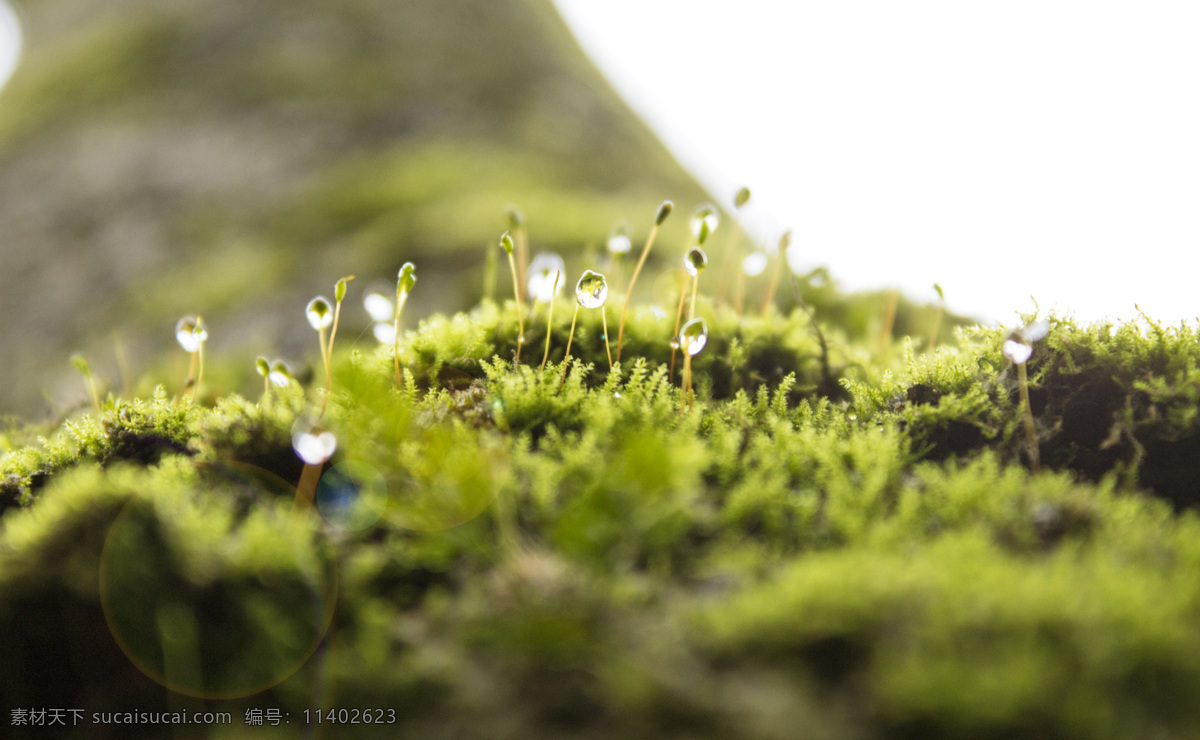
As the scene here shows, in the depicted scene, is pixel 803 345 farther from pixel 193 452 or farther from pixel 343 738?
pixel 193 452

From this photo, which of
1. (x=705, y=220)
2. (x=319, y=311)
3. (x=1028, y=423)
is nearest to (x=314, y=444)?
(x=319, y=311)

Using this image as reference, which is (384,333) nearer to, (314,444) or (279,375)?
(279,375)

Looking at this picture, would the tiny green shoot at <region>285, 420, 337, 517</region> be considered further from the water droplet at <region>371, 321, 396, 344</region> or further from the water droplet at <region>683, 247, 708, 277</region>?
the water droplet at <region>683, 247, 708, 277</region>

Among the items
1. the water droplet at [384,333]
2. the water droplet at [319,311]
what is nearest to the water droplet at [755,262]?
the water droplet at [384,333]

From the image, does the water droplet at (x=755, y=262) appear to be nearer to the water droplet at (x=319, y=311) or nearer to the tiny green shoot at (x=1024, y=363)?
the tiny green shoot at (x=1024, y=363)

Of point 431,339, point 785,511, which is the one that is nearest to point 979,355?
point 785,511

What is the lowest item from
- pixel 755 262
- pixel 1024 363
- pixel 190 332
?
pixel 1024 363

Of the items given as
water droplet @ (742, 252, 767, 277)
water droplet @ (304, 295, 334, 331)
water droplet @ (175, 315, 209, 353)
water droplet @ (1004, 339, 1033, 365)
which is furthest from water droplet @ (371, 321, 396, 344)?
water droplet @ (1004, 339, 1033, 365)
